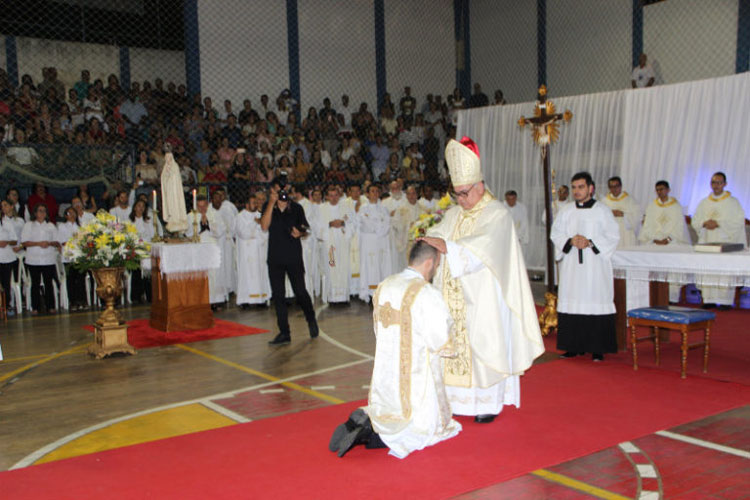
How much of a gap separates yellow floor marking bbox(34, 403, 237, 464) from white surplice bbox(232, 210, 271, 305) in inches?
233

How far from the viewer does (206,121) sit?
49.1 ft

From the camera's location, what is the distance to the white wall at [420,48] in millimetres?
19078

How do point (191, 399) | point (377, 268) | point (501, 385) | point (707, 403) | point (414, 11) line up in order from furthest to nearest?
1. point (414, 11)
2. point (377, 268)
3. point (191, 399)
4. point (707, 403)
5. point (501, 385)

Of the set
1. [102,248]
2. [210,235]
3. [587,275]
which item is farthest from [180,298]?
[587,275]

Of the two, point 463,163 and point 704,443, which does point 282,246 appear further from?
point 704,443

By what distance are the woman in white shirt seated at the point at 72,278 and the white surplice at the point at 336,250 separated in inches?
157

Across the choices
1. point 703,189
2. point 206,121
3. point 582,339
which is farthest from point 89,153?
point 703,189

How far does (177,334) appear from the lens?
9180 mm

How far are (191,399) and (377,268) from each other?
655cm

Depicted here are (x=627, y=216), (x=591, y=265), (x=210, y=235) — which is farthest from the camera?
(x=210, y=235)

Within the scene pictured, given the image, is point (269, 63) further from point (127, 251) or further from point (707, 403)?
point (707, 403)

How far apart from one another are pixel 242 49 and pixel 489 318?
13.3 metres

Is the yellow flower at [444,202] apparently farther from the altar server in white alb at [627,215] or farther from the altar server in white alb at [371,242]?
the altar server in white alb at [627,215]

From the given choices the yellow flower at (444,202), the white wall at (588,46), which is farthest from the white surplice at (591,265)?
the white wall at (588,46)
